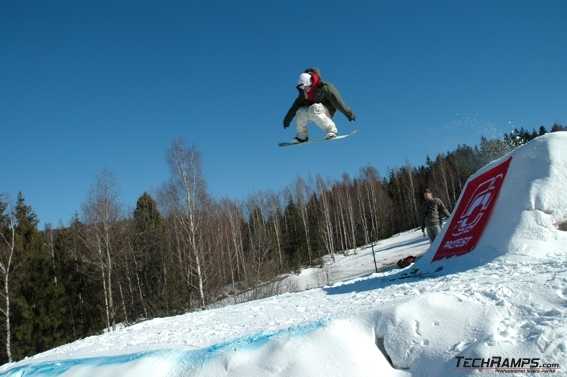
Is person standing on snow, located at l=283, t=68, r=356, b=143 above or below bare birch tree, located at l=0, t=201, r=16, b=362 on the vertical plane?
above

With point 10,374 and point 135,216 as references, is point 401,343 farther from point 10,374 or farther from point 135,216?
point 135,216

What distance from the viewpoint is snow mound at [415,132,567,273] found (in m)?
5.95

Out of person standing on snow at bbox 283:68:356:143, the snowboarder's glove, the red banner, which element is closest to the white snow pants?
person standing on snow at bbox 283:68:356:143

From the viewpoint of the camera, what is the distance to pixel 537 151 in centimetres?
706

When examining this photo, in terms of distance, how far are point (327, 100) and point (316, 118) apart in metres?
0.36

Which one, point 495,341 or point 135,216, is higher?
point 135,216

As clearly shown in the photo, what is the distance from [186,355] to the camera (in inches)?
153

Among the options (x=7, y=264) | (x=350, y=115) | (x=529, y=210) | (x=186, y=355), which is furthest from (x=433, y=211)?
(x=7, y=264)

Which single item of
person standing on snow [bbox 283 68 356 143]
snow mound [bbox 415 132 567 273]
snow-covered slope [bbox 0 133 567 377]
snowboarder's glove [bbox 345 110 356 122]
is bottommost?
snow-covered slope [bbox 0 133 567 377]

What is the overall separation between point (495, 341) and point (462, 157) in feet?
159

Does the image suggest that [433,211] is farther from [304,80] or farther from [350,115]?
[304,80]

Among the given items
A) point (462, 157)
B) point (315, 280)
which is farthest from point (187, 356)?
point (462, 157)

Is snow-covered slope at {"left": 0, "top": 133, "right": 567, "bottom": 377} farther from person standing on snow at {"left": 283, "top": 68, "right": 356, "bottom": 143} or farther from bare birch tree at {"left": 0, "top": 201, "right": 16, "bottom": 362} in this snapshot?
bare birch tree at {"left": 0, "top": 201, "right": 16, "bottom": 362}

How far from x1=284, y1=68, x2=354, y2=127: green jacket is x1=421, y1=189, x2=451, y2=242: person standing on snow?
12.8 feet
